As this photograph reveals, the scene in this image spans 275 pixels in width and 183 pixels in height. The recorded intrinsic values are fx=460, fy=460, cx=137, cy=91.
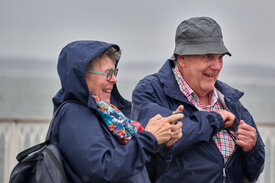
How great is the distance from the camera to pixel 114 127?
2.37 m

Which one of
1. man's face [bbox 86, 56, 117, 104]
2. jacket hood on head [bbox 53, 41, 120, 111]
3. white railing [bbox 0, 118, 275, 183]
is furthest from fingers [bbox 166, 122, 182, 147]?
white railing [bbox 0, 118, 275, 183]

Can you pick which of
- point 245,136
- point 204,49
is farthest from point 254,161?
point 204,49

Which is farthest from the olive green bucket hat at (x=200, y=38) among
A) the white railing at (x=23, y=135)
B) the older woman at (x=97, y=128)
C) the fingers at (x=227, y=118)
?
the white railing at (x=23, y=135)

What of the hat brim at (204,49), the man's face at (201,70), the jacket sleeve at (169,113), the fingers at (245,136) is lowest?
the fingers at (245,136)

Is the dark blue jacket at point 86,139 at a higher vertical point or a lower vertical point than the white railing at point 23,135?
higher

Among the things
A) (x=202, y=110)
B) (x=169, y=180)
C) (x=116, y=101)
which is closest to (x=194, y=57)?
(x=202, y=110)

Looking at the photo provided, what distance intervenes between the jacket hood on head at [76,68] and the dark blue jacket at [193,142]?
0.67 m

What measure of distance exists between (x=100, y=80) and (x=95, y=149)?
0.43 metres

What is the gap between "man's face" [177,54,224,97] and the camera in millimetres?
3023

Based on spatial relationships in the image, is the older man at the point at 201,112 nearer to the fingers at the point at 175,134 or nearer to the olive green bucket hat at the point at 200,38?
the olive green bucket hat at the point at 200,38

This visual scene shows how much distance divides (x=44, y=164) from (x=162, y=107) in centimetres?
102

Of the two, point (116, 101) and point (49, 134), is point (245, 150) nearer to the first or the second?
point (116, 101)

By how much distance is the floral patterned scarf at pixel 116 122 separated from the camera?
7.75 feet

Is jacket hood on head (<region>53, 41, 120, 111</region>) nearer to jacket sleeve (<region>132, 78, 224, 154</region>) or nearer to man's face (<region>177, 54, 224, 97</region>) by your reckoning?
jacket sleeve (<region>132, 78, 224, 154</region>)
